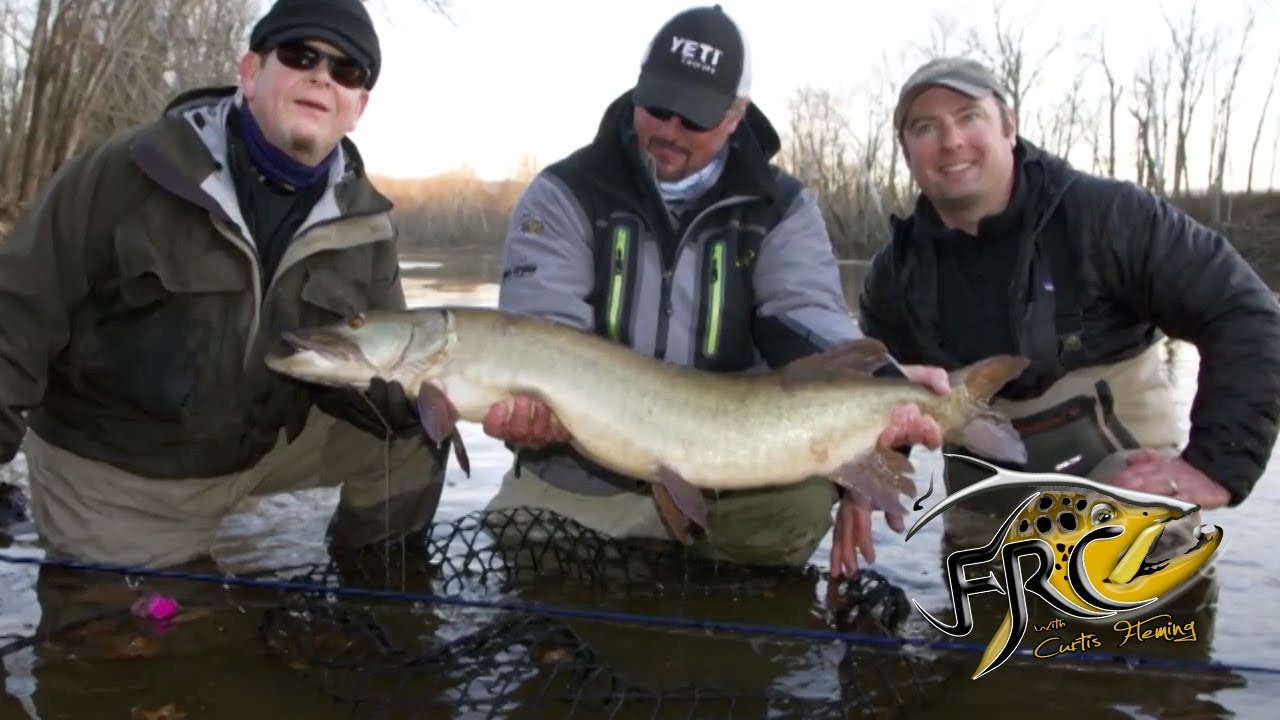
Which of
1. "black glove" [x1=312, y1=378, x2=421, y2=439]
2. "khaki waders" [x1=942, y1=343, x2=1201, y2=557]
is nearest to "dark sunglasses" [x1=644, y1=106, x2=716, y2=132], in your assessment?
"black glove" [x1=312, y1=378, x2=421, y2=439]

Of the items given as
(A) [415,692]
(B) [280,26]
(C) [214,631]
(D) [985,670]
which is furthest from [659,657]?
(B) [280,26]

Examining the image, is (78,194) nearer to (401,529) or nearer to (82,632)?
(82,632)

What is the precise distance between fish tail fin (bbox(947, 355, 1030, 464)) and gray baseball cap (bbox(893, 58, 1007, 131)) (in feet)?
4.44

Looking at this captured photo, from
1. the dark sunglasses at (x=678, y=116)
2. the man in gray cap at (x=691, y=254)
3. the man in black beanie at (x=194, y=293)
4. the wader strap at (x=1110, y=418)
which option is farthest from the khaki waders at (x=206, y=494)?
the wader strap at (x=1110, y=418)

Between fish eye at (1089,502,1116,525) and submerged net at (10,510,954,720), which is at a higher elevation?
fish eye at (1089,502,1116,525)

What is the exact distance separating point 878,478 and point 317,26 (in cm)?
257

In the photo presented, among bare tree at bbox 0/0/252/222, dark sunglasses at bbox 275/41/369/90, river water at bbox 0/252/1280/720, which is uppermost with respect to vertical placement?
bare tree at bbox 0/0/252/222

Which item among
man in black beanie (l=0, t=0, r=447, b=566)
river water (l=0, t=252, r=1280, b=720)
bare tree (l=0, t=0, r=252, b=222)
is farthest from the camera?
bare tree (l=0, t=0, r=252, b=222)

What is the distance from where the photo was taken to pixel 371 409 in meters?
4.14

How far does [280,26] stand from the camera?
3.94 meters

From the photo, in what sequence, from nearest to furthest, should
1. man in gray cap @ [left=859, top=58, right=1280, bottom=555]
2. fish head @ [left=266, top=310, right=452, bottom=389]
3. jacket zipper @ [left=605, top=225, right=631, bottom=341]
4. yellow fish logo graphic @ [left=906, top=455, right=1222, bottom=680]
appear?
yellow fish logo graphic @ [left=906, top=455, right=1222, bottom=680]
fish head @ [left=266, top=310, right=452, bottom=389]
man in gray cap @ [left=859, top=58, right=1280, bottom=555]
jacket zipper @ [left=605, top=225, right=631, bottom=341]

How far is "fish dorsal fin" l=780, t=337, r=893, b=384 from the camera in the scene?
3633 millimetres

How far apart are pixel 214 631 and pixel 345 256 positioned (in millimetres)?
1463

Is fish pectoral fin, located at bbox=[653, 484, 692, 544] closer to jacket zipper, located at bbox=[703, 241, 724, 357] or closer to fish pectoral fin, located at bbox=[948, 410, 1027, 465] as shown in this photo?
jacket zipper, located at bbox=[703, 241, 724, 357]
